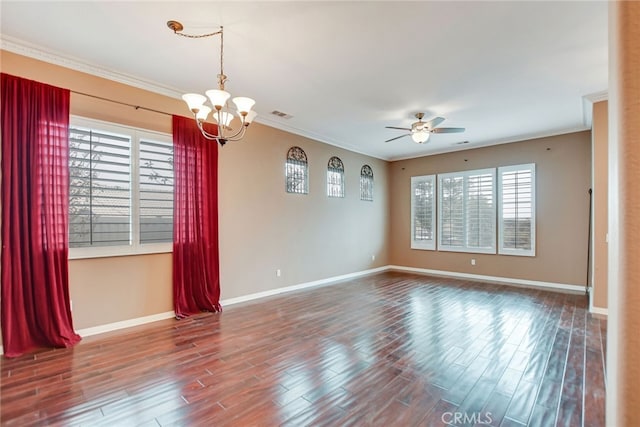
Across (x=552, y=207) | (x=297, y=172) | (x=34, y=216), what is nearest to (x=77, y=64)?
(x=34, y=216)

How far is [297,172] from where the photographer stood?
6020 millimetres

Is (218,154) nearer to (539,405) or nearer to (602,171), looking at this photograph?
(539,405)

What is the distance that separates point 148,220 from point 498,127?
6194 millimetres

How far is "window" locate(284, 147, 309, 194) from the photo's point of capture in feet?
19.1

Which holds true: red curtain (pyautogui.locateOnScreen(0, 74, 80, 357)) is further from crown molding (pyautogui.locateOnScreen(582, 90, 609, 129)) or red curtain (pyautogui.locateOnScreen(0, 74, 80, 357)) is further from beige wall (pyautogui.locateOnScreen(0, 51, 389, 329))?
crown molding (pyautogui.locateOnScreen(582, 90, 609, 129))

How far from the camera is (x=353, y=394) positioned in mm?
2355

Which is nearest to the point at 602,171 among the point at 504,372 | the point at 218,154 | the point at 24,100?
the point at 504,372

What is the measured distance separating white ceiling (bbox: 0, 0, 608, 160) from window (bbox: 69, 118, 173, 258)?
768 millimetres

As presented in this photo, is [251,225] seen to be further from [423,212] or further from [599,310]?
[599,310]

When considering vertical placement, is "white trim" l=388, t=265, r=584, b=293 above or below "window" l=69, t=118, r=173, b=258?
below

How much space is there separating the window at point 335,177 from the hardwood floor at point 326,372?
3.10m

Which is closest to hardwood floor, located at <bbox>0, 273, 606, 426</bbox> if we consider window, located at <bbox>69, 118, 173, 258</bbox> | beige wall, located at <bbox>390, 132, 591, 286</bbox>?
window, located at <bbox>69, 118, 173, 258</bbox>

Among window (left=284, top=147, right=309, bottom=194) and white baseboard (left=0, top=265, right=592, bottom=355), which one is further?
window (left=284, top=147, right=309, bottom=194)

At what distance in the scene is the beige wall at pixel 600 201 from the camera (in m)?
4.23
